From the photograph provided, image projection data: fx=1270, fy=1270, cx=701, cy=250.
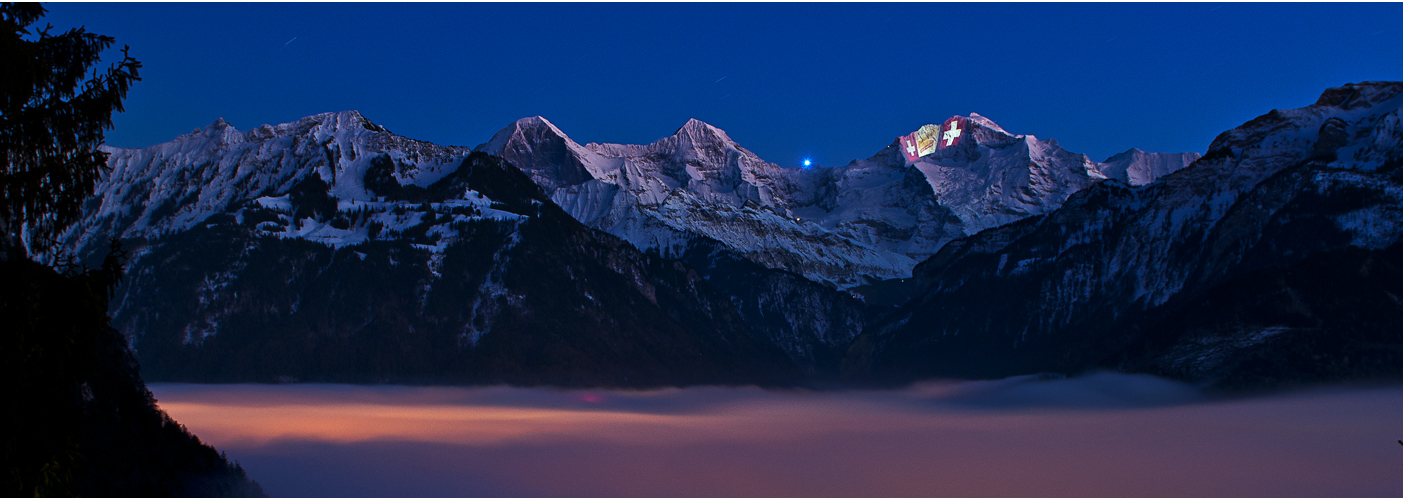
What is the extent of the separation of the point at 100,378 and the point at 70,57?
79.4m

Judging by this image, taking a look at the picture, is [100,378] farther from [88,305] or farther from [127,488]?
[88,305]

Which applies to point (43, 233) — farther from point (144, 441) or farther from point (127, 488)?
point (144, 441)

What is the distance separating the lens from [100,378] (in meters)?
116

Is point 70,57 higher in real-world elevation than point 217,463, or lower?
higher

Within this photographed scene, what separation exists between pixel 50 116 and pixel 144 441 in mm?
91682

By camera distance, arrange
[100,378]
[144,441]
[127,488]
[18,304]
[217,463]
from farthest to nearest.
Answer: [217,463] < [144,441] < [100,378] < [127,488] < [18,304]

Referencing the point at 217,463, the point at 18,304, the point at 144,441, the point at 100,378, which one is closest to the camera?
the point at 18,304

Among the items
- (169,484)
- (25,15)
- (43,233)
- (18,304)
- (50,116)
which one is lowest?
(169,484)

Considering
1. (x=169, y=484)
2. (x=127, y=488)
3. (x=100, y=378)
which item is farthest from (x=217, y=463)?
(x=127, y=488)

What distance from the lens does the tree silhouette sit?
42375 mm

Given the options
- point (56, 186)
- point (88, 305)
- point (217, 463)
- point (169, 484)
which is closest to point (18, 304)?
point (88, 305)

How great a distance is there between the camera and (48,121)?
43.7 metres

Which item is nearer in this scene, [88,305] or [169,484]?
[88,305]

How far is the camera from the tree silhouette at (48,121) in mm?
42375
